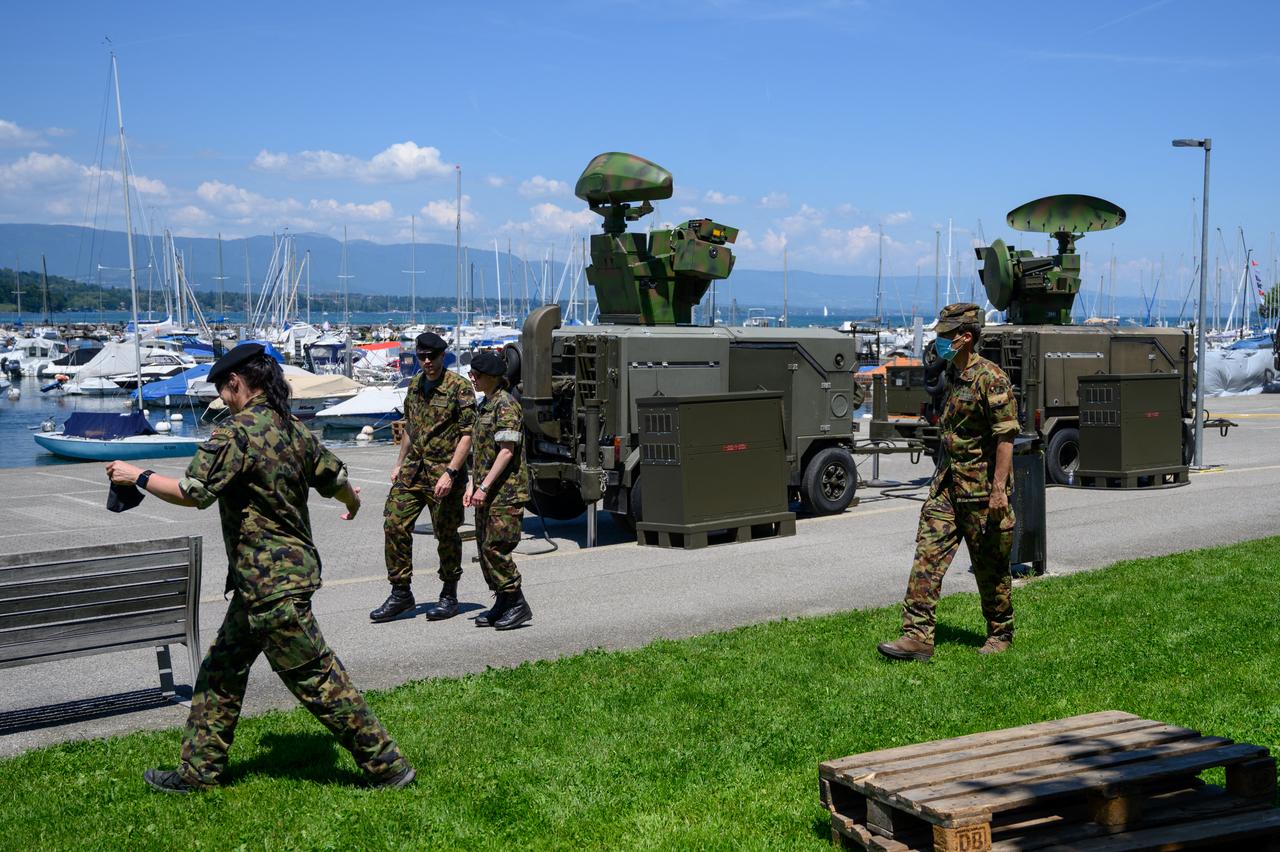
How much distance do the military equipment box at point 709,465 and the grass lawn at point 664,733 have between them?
12.6 ft

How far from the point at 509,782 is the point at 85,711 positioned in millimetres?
3091

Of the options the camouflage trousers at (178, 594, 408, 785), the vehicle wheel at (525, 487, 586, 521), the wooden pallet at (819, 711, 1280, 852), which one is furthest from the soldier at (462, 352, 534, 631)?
the vehicle wheel at (525, 487, 586, 521)

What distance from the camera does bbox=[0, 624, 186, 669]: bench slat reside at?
258 inches

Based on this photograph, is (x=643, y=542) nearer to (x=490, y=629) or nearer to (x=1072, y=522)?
(x=490, y=629)

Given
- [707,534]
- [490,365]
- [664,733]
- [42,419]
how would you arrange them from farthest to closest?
1. [42,419]
2. [707,534]
3. [490,365]
4. [664,733]

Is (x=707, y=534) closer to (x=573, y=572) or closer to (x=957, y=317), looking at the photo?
(x=573, y=572)

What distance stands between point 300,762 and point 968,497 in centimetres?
418

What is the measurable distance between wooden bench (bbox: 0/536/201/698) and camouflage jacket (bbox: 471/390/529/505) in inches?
94.6

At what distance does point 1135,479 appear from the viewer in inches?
685

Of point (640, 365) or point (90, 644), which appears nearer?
point (90, 644)

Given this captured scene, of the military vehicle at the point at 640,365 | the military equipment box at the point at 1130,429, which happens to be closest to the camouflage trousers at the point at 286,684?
the military vehicle at the point at 640,365

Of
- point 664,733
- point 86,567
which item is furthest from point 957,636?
point 86,567

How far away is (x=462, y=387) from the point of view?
9.53 metres

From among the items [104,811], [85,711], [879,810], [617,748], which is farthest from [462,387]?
[879,810]
